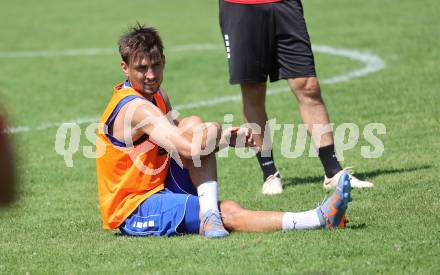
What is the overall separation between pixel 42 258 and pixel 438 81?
23.7 feet

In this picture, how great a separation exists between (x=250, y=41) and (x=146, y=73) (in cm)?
169

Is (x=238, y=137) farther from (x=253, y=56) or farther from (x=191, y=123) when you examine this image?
(x=253, y=56)

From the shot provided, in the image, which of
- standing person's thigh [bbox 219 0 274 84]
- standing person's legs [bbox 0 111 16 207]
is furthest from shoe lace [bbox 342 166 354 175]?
standing person's legs [bbox 0 111 16 207]

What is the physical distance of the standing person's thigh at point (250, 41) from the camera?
831 centimetres

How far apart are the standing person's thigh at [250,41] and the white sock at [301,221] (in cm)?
207

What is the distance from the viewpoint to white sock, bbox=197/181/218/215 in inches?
260

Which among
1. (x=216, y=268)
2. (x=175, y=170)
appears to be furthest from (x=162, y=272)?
(x=175, y=170)

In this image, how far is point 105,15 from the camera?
2236 centimetres

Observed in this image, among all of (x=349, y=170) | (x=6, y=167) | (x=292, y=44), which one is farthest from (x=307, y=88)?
(x=6, y=167)

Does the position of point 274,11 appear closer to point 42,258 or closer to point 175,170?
point 175,170

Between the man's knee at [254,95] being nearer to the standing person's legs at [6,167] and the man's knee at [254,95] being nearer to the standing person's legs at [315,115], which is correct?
the standing person's legs at [315,115]

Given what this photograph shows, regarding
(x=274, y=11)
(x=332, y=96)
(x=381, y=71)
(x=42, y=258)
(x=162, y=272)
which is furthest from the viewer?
(x=381, y=71)

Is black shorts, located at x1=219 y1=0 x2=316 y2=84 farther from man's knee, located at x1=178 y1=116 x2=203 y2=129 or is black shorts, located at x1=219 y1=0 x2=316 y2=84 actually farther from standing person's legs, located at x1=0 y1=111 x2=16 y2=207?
standing person's legs, located at x1=0 y1=111 x2=16 y2=207

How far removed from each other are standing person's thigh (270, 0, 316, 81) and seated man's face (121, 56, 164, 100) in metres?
1.58
